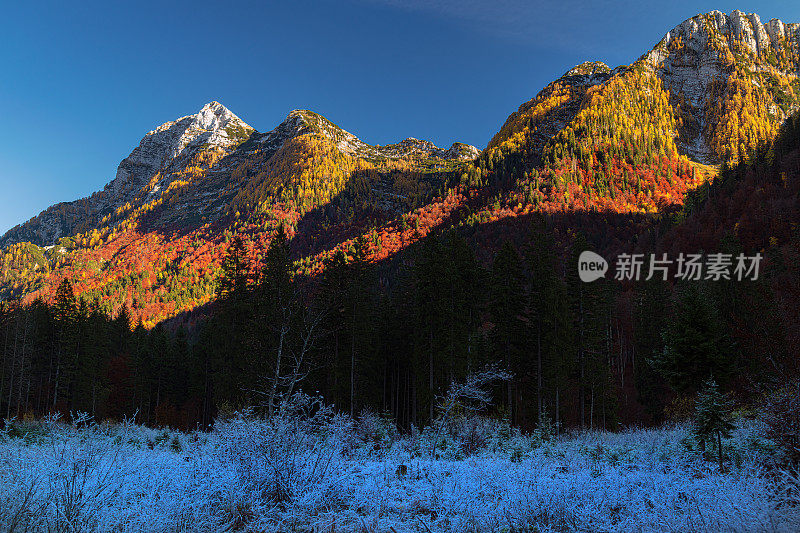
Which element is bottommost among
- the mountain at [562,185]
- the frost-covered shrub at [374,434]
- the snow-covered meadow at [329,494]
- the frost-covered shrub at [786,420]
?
the frost-covered shrub at [374,434]

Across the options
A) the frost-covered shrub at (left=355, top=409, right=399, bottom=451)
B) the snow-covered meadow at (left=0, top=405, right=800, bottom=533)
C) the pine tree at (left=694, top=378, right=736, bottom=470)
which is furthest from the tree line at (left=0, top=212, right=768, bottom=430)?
the snow-covered meadow at (left=0, top=405, right=800, bottom=533)

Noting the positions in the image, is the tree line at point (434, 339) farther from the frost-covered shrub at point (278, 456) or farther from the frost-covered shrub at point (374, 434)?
the frost-covered shrub at point (278, 456)

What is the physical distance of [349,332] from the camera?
27938mm

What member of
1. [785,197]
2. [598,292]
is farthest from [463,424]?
[785,197]

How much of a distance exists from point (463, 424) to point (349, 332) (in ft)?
46.5

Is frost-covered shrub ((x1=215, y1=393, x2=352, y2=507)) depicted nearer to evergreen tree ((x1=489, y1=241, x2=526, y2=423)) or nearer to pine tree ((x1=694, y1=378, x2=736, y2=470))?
pine tree ((x1=694, y1=378, x2=736, y2=470))

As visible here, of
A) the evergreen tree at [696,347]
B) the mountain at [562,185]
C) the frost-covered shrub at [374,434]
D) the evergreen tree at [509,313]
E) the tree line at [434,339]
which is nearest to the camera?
the frost-covered shrub at [374,434]

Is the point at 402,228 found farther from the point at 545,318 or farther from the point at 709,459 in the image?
the point at 709,459

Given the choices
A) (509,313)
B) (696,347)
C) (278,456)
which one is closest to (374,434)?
(278,456)

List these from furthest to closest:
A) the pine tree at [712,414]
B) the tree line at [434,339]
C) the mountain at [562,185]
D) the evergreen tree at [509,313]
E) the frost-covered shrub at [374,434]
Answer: the mountain at [562,185], the evergreen tree at [509,313], the tree line at [434,339], the frost-covered shrub at [374,434], the pine tree at [712,414]

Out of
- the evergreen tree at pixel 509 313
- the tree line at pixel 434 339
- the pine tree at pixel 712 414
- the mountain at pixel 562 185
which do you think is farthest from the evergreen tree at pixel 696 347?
the mountain at pixel 562 185

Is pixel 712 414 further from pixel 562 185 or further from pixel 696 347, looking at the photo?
pixel 562 185

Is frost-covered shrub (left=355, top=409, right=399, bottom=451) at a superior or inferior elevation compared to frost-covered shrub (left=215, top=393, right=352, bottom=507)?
inferior

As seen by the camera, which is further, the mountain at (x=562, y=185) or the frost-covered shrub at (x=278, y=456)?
the mountain at (x=562, y=185)
